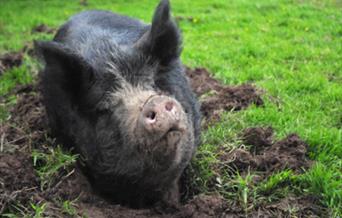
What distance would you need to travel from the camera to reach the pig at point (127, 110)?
321 centimetres

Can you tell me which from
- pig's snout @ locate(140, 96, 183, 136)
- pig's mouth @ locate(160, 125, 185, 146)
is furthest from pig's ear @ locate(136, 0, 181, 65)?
pig's mouth @ locate(160, 125, 185, 146)

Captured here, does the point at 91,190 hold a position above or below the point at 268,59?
above

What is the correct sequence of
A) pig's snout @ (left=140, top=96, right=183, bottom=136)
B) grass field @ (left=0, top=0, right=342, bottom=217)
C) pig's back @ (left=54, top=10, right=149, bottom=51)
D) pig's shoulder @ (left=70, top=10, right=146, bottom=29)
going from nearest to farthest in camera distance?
pig's snout @ (left=140, top=96, right=183, bottom=136)
grass field @ (left=0, top=0, right=342, bottom=217)
pig's back @ (left=54, top=10, right=149, bottom=51)
pig's shoulder @ (left=70, top=10, right=146, bottom=29)

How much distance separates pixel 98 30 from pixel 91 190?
159 centimetres

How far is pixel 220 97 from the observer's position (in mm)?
5609

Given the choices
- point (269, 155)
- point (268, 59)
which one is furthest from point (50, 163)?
point (268, 59)

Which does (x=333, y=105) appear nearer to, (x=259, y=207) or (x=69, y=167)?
(x=259, y=207)

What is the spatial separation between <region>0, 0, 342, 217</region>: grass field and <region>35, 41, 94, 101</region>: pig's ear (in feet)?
3.97

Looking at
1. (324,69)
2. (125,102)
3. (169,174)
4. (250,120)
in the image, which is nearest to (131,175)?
(169,174)

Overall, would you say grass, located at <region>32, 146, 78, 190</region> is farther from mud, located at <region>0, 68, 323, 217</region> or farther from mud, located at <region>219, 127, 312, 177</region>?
mud, located at <region>219, 127, 312, 177</region>

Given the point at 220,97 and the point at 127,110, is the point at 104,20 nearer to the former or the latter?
the point at 220,97

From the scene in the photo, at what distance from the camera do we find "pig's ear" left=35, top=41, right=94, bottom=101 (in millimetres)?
3570

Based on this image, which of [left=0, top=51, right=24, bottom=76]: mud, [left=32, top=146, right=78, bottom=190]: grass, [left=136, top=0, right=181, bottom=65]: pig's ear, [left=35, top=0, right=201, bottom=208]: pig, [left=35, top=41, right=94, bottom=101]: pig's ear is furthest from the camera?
[left=0, top=51, right=24, bottom=76]: mud

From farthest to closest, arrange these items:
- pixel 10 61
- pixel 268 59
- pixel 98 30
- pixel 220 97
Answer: pixel 10 61 < pixel 268 59 < pixel 220 97 < pixel 98 30
